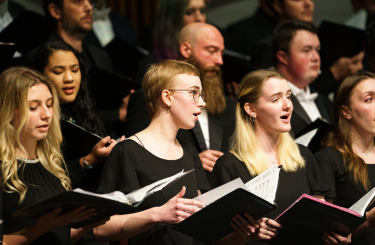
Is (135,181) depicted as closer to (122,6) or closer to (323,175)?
(323,175)

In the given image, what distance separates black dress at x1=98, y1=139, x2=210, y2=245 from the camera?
7.70ft

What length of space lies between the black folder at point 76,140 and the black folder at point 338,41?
244 cm

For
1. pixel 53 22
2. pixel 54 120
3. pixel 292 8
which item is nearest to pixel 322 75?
pixel 292 8

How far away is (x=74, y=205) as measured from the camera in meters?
2.03

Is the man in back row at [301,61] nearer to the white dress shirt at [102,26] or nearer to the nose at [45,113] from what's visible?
Result: the white dress shirt at [102,26]

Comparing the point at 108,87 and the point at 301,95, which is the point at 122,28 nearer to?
the point at 108,87

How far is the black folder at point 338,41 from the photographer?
4273 millimetres

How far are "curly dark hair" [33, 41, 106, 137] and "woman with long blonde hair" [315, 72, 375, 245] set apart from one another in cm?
136

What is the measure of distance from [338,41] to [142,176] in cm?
265


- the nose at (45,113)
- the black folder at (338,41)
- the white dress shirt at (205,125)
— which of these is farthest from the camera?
the black folder at (338,41)

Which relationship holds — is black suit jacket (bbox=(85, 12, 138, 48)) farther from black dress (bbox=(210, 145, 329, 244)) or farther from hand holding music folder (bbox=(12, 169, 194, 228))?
hand holding music folder (bbox=(12, 169, 194, 228))

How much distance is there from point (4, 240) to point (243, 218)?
104 cm

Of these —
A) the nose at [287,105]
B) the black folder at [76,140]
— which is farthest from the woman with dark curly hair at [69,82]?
the nose at [287,105]

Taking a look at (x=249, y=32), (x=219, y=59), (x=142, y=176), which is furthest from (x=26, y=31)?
(x=249, y=32)
